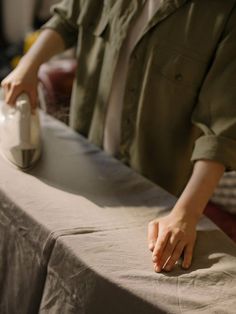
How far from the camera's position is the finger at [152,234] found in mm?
822

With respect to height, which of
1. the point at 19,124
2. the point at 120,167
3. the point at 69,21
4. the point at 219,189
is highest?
the point at 69,21

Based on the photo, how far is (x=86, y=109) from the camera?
1187mm

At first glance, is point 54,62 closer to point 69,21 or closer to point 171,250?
point 69,21

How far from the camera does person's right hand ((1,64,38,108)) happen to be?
3.42 ft

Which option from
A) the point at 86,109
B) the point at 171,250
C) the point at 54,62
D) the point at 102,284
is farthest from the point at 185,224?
the point at 54,62

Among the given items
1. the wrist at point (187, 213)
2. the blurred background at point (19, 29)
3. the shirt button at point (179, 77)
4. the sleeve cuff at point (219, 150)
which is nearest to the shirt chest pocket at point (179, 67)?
the shirt button at point (179, 77)

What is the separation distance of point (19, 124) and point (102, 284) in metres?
0.39

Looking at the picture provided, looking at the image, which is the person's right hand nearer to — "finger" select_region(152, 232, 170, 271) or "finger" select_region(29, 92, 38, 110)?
"finger" select_region(29, 92, 38, 110)

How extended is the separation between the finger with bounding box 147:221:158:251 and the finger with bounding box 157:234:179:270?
1.0 inches

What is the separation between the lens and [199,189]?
2.83 ft

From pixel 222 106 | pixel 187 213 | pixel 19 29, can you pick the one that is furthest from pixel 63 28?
pixel 19 29

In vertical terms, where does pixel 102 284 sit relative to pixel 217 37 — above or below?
below

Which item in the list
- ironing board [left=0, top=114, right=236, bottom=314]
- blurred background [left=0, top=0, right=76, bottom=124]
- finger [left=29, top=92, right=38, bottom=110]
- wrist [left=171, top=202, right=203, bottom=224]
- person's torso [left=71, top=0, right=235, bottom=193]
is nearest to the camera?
ironing board [left=0, top=114, right=236, bottom=314]

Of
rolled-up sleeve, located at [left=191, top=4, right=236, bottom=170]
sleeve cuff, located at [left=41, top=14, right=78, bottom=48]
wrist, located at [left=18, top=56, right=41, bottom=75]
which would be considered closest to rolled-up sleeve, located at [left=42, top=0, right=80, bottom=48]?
sleeve cuff, located at [left=41, top=14, right=78, bottom=48]
